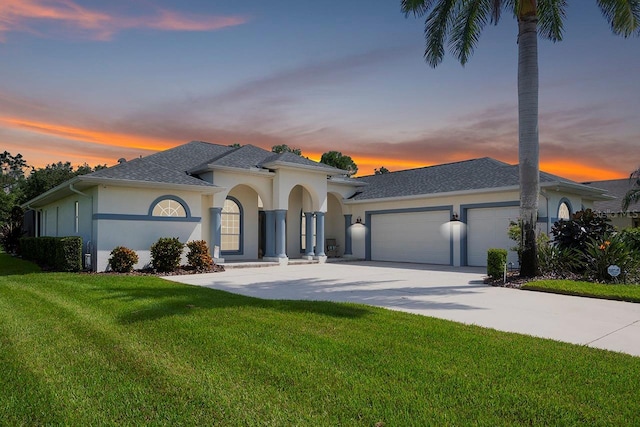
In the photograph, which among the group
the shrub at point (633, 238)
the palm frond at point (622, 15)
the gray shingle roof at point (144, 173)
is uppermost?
the palm frond at point (622, 15)

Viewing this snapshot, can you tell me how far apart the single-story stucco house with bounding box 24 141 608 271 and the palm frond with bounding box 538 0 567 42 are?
503cm

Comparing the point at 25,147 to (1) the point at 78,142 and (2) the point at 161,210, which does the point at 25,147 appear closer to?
(1) the point at 78,142

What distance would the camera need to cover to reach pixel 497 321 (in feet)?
22.2

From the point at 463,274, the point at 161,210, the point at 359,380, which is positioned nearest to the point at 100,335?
the point at 359,380

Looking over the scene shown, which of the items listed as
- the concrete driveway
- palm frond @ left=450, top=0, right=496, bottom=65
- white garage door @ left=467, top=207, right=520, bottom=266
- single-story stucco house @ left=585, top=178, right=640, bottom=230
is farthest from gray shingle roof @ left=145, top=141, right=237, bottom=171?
single-story stucco house @ left=585, top=178, right=640, bottom=230

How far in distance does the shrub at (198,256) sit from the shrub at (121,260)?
186 centimetres

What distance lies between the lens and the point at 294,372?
13.8 ft

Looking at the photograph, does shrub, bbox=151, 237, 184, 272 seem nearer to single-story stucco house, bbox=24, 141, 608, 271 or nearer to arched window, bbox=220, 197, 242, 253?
single-story stucco house, bbox=24, 141, 608, 271

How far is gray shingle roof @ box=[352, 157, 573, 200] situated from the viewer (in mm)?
16983

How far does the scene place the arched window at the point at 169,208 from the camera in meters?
14.8

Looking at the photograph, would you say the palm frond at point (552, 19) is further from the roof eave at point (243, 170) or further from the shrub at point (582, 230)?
the roof eave at point (243, 170)

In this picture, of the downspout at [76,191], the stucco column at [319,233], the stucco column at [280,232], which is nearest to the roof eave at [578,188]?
the stucco column at [319,233]

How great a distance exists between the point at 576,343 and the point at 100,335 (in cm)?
614

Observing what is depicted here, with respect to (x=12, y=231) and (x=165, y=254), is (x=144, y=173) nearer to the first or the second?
(x=165, y=254)
